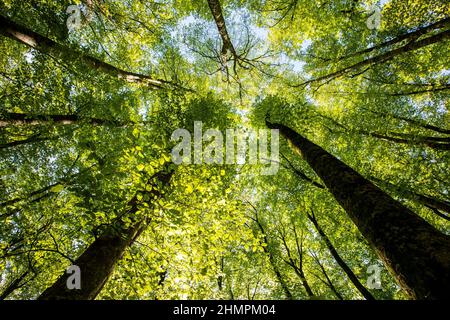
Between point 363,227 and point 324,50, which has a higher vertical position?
point 324,50

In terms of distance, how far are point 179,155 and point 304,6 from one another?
8.32 meters

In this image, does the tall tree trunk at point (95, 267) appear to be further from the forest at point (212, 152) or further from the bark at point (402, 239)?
the bark at point (402, 239)

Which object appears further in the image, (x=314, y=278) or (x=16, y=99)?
(x=314, y=278)

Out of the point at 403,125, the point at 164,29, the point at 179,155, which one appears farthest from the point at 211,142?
the point at 403,125

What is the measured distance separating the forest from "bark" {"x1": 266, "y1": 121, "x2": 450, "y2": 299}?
0.06 ft

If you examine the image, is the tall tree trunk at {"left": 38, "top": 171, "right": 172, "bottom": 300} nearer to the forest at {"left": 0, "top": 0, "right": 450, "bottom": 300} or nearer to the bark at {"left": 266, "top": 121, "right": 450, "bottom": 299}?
the forest at {"left": 0, "top": 0, "right": 450, "bottom": 300}

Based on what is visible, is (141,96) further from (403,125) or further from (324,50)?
(403,125)

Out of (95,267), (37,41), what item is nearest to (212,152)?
(95,267)

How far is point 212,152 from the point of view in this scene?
7672 mm

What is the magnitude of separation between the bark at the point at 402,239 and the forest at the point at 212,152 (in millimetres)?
18

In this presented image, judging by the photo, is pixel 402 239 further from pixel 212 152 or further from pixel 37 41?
pixel 37 41

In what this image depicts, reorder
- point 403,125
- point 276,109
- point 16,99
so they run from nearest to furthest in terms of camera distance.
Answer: point 16,99, point 403,125, point 276,109

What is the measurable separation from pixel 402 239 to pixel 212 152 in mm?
5982
